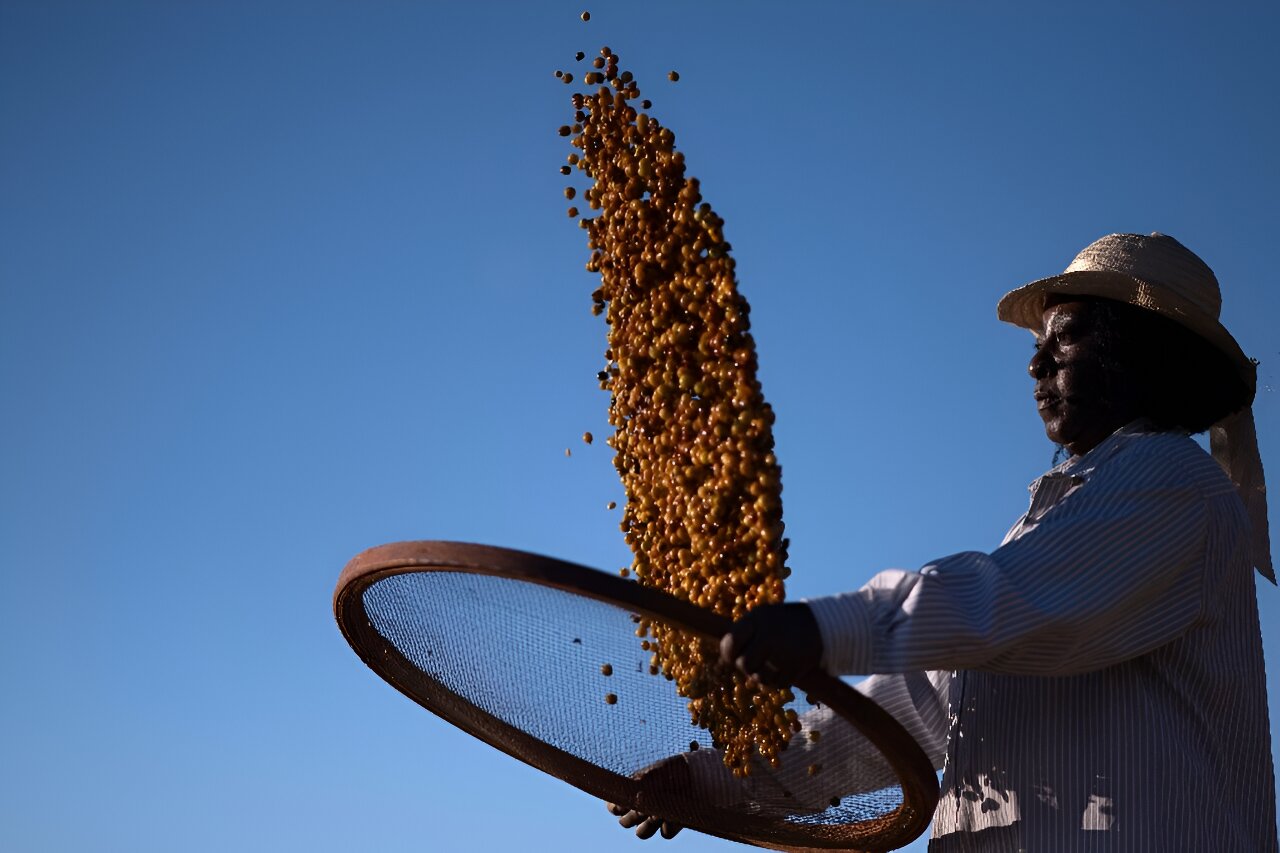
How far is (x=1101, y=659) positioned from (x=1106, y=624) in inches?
3.1

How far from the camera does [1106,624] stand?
8.54ft

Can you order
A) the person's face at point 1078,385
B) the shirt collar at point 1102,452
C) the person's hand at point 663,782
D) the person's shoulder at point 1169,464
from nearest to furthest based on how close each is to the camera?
the person's shoulder at point 1169,464 → the shirt collar at point 1102,452 → the person's hand at point 663,782 → the person's face at point 1078,385

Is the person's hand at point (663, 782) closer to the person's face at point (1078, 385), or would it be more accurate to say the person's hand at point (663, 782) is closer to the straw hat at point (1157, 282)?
the person's face at point (1078, 385)

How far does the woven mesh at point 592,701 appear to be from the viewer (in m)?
2.76

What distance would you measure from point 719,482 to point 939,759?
1.25 metres

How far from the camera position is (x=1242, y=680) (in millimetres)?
2846

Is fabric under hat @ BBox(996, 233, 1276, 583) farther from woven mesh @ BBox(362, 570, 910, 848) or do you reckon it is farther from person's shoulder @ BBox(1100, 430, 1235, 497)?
woven mesh @ BBox(362, 570, 910, 848)

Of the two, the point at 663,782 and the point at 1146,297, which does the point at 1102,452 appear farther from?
the point at 663,782

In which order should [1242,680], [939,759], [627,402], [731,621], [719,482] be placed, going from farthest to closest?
[939,759] < [627,402] < [1242,680] < [719,482] < [731,621]

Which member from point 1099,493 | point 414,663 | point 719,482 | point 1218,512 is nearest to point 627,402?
point 719,482

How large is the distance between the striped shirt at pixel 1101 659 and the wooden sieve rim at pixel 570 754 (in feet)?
0.37

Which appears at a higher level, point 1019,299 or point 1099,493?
Answer: point 1019,299

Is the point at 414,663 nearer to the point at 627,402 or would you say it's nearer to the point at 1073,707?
the point at 627,402

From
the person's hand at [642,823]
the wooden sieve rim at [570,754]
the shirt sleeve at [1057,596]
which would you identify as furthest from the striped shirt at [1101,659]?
the person's hand at [642,823]
